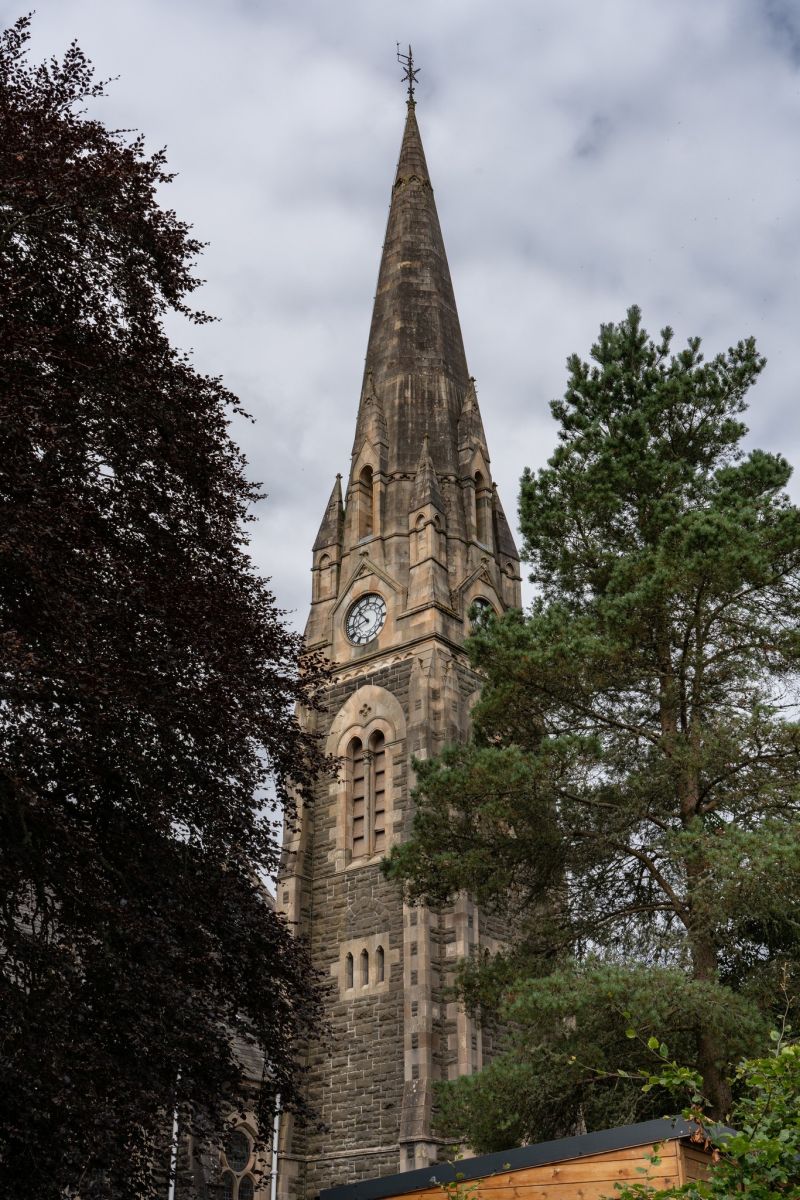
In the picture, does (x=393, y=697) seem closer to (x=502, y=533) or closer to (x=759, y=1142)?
(x=502, y=533)

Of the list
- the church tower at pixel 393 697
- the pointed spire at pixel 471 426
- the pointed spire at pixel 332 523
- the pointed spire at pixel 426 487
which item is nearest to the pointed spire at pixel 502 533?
the church tower at pixel 393 697

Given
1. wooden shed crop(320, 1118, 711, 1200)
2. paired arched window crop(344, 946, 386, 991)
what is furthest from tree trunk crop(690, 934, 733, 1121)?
paired arched window crop(344, 946, 386, 991)

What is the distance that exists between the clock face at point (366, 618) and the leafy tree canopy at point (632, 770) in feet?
43.2

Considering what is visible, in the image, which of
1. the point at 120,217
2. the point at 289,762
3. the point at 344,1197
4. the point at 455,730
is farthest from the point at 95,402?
the point at 455,730

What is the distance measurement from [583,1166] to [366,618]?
20807mm

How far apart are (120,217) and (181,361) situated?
1.64 m

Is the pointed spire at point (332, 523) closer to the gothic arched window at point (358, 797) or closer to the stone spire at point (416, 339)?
the stone spire at point (416, 339)

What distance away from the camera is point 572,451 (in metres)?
15.2

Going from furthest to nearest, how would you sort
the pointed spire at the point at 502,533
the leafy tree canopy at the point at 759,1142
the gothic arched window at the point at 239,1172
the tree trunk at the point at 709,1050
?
the pointed spire at the point at 502,533 → the gothic arched window at the point at 239,1172 → the tree trunk at the point at 709,1050 → the leafy tree canopy at the point at 759,1142

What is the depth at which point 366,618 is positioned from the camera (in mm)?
28641

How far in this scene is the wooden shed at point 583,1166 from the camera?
301 inches

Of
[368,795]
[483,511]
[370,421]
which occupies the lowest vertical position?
[368,795]

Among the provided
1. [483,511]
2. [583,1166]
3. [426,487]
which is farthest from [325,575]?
[583,1166]

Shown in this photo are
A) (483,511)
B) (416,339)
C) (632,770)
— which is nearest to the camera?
(632,770)
